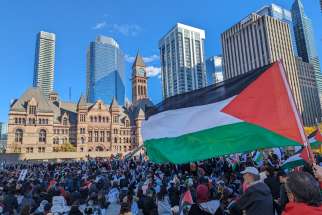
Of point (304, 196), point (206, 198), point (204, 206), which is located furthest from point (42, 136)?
point (304, 196)

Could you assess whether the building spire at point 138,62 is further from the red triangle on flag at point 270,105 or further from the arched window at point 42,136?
the red triangle on flag at point 270,105

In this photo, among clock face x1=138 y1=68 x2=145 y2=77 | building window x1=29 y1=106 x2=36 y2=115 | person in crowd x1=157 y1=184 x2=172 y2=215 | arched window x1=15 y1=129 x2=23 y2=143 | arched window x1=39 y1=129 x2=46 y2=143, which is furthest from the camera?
clock face x1=138 y1=68 x2=145 y2=77

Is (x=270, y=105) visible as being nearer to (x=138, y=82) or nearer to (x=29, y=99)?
(x=29, y=99)

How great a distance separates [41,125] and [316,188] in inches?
3163

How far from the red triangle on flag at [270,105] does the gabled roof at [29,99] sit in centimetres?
7792

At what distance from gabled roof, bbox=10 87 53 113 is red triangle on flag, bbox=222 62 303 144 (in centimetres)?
7792

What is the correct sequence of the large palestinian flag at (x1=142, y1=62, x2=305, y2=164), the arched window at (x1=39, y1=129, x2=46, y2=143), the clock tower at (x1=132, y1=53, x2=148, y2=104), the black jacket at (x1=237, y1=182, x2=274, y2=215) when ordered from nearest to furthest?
1. the black jacket at (x1=237, y1=182, x2=274, y2=215)
2. the large palestinian flag at (x1=142, y1=62, x2=305, y2=164)
3. the arched window at (x1=39, y1=129, x2=46, y2=143)
4. the clock tower at (x1=132, y1=53, x2=148, y2=104)

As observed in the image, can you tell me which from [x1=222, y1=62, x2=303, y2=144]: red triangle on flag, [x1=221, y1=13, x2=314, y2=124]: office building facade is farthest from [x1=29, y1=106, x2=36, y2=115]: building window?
[x1=221, y1=13, x2=314, y2=124]: office building facade

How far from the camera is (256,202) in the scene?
4137 millimetres

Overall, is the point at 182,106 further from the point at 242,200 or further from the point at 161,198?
the point at 161,198

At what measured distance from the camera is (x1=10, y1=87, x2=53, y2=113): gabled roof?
7394 cm

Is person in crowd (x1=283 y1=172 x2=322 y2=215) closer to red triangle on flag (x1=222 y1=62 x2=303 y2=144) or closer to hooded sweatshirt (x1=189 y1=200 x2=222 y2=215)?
red triangle on flag (x1=222 y1=62 x2=303 y2=144)

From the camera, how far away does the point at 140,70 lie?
118 metres

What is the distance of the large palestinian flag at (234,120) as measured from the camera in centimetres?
498
